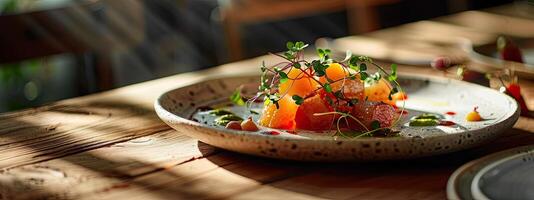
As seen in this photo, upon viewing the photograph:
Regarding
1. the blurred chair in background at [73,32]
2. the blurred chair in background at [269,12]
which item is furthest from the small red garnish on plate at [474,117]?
the blurred chair in background at [269,12]

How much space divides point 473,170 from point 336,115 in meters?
0.24

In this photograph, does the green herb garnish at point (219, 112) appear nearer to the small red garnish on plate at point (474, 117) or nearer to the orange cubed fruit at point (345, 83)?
the orange cubed fruit at point (345, 83)

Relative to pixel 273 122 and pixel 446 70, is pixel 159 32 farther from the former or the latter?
pixel 273 122

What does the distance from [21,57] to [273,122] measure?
109cm

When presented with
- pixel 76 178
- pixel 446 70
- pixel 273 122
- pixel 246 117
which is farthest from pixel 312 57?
pixel 76 178

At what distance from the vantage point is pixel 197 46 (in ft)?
14.3

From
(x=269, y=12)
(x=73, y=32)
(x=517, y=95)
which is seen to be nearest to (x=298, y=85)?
(x=517, y=95)

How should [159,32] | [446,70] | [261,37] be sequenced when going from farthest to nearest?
[261,37] → [159,32] → [446,70]

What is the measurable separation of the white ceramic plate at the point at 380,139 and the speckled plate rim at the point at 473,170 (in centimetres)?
6

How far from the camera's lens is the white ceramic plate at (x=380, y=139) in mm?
1059

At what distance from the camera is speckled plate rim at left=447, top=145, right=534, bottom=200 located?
925 mm

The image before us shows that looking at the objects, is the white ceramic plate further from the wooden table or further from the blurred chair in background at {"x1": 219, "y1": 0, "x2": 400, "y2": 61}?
the blurred chair in background at {"x1": 219, "y1": 0, "x2": 400, "y2": 61}

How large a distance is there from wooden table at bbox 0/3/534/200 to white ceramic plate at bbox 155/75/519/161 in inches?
1.3

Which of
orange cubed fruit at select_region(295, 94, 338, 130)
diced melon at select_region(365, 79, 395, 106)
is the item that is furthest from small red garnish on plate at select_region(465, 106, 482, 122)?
orange cubed fruit at select_region(295, 94, 338, 130)
